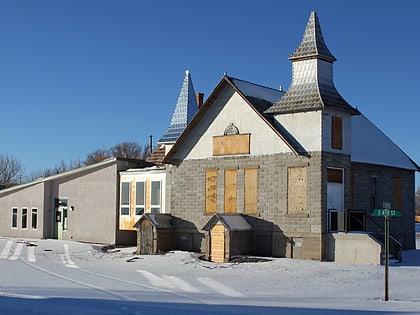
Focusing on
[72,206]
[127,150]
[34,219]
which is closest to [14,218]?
[34,219]

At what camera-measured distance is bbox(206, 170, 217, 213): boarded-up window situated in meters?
30.8

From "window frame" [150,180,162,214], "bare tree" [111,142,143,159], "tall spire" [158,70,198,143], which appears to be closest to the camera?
"window frame" [150,180,162,214]

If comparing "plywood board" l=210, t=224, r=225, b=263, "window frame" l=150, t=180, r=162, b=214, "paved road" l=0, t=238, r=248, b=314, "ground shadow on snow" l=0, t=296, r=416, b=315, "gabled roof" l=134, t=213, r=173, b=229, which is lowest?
"paved road" l=0, t=238, r=248, b=314

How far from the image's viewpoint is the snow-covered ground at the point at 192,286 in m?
15.5

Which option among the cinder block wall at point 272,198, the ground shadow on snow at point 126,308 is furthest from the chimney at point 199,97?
the ground shadow on snow at point 126,308

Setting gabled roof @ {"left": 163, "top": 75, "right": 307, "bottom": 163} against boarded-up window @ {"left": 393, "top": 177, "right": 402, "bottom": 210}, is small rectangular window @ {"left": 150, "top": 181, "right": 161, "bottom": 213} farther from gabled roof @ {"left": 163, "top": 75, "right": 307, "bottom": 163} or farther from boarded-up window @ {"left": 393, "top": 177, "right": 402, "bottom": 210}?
boarded-up window @ {"left": 393, "top": 177, "right": 402, "bottom": 210}

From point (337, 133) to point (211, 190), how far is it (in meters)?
6.51

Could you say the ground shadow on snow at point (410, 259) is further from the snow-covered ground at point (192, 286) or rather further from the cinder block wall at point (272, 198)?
the cinder block wall at point (272, 198)

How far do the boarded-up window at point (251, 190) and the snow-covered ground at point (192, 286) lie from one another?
10.5ft

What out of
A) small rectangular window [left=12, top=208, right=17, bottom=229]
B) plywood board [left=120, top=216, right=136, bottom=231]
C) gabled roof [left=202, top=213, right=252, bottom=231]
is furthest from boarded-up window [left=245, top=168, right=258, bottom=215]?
small rectangular window [left=12, top=208, right=17, bottom=229]

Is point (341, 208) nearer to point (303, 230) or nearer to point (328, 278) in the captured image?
point (303, 230)

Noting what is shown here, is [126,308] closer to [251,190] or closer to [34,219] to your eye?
[251,190]

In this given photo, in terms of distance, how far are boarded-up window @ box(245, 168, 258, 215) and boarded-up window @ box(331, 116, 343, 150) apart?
3.66 meters

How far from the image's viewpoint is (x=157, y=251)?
1208 inches
